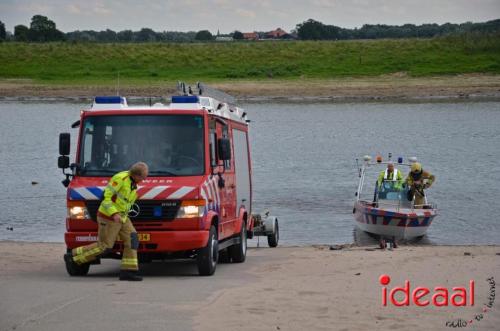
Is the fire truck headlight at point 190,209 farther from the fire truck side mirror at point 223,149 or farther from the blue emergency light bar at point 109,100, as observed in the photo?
the blue emergency light bar at point 109,100

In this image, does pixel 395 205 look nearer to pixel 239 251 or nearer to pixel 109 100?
pixel 239 251

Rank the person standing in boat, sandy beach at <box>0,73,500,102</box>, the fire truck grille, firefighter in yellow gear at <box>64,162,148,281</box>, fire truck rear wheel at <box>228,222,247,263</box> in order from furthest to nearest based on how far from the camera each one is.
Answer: sandy beach at <box>0,73,500,102</box> → the person standing in boat → fire truck rear wheel at <box>228,222,247,263</box> → the fire truck grille → firefighter in yellow gear at <box>64,162,148,281</box>

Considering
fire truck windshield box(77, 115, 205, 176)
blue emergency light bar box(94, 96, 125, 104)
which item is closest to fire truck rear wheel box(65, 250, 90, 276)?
fire truck windshield box(77, 115, 205, 176)

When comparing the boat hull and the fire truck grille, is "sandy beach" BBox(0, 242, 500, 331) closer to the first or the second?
the fire truck grille

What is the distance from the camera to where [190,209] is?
14.1 m

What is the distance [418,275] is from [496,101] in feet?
182

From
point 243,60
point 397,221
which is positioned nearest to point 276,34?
point 243,60

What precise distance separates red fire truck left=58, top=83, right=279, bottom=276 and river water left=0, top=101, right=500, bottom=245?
348 inches

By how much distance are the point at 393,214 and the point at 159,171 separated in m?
10.8

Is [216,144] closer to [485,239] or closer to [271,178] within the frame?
[485,239]

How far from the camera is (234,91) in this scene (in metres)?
67.9

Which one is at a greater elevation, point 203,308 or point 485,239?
point 203,308

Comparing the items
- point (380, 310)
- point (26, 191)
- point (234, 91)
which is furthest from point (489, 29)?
point (380, 310)

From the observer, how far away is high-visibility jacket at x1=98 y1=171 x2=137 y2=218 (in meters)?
13.5
